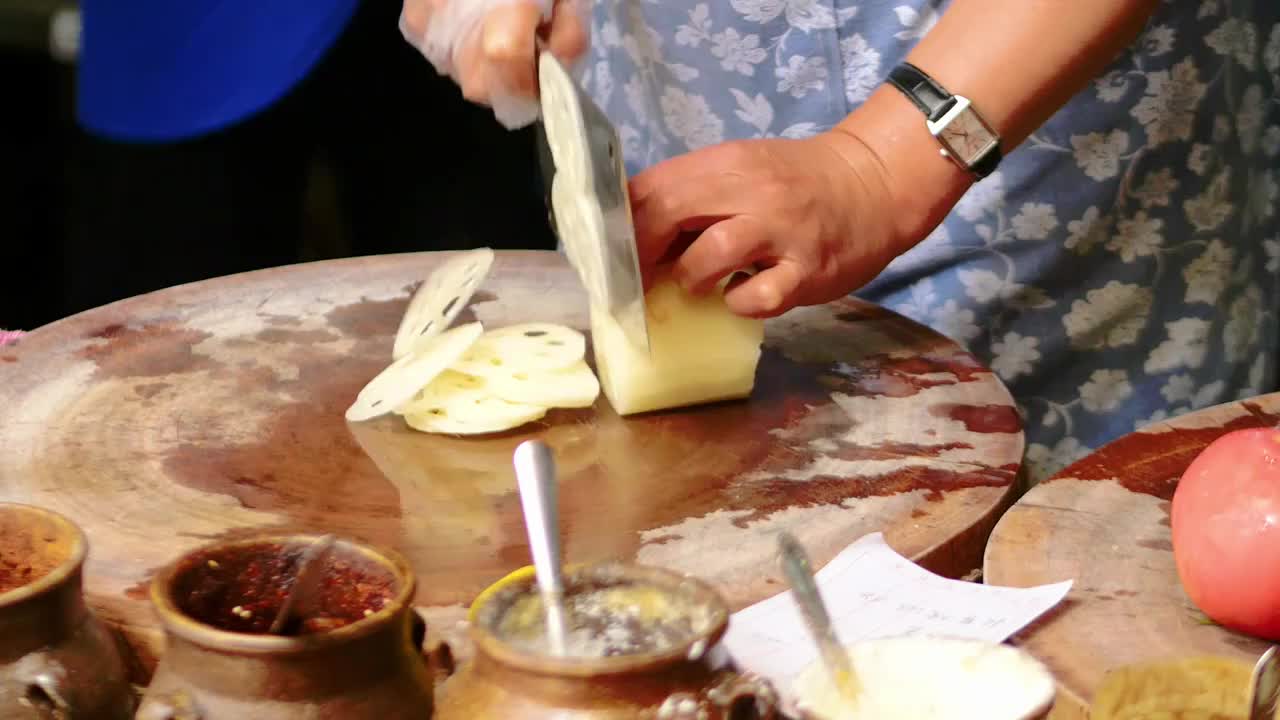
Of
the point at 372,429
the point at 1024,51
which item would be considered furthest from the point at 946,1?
the point at 372,429

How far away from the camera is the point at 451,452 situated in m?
1.72

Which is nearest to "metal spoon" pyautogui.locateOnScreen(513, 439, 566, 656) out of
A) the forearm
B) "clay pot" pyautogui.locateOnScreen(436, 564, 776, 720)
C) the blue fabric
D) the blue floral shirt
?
"clay pot" pyautogui.locateOnScreen(436, 564, 776, 720)

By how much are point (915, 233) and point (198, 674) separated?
3.60 ft

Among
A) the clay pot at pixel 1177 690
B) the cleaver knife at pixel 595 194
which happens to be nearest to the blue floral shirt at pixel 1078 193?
the cleaver knife at pixel 595 194

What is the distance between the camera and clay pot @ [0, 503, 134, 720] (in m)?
1.00

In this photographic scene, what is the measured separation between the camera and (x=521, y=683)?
0.90 meters

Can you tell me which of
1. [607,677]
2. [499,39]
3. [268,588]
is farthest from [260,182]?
[607,677]

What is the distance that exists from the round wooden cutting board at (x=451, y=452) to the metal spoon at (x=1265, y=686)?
446mm

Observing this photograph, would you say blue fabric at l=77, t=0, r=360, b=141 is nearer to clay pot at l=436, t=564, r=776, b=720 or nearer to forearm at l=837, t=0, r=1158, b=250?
forearm at l=837, t=0, r=1158, b=250

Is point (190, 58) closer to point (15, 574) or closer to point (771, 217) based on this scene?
point (771, 217)

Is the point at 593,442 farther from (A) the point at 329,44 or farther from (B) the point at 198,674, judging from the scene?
(A) the point at 329,44

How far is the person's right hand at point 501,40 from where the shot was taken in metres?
1.80

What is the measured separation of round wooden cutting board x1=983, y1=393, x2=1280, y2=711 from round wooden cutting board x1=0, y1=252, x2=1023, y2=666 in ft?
0.27

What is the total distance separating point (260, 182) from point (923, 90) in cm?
202
